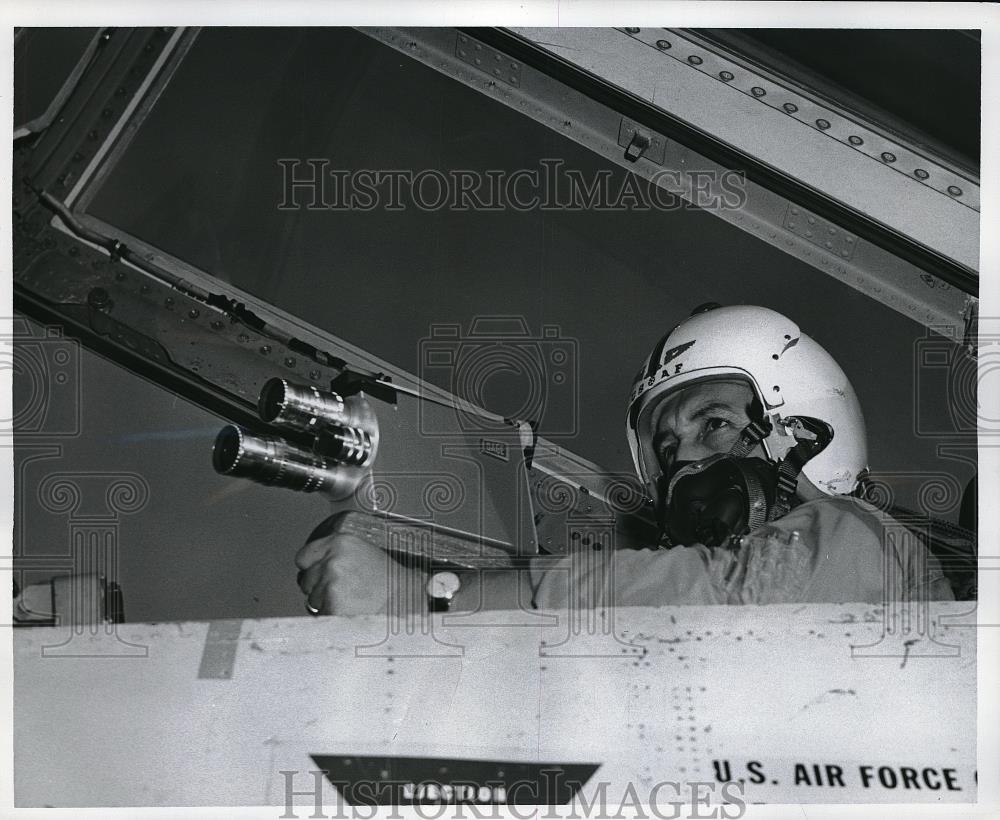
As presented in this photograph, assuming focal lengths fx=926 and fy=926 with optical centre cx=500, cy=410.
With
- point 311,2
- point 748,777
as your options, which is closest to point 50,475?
point 311,2

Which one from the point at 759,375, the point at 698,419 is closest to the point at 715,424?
the point at 698,419

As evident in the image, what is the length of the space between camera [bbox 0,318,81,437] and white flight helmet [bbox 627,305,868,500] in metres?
1.39

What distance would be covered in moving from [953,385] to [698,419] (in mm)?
648

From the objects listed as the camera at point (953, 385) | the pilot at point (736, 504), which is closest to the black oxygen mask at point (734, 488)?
the pilot at point (736, 504)

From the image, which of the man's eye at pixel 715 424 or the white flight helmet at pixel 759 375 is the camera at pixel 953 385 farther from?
the man's eye at pixel 715 424

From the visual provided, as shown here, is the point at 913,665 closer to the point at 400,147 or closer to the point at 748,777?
the point at 748,777

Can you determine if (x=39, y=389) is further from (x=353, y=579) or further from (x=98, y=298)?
(x=353, y=579)

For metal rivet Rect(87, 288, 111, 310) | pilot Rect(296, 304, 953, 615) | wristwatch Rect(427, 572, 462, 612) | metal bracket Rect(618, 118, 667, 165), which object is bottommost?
wristwatch Rect(427, 572, 462, 612)

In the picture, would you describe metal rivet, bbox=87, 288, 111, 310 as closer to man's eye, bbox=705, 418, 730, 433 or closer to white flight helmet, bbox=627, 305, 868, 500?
white flight helmet, bbox=627, 305, 868, 500

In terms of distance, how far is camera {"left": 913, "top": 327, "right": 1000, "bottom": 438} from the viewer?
7.61ft

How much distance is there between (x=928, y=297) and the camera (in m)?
2.37

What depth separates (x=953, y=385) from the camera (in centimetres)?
233

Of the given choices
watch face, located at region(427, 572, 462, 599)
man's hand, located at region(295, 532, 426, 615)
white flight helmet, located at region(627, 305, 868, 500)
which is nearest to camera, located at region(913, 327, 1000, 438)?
white flight helmet, located at region(627, 305, 868, 500)

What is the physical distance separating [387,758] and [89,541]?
2.90ft
